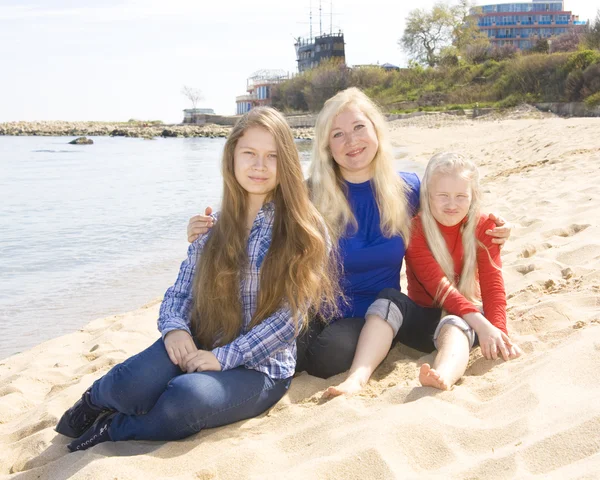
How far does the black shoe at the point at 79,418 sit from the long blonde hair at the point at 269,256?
20.8 inches

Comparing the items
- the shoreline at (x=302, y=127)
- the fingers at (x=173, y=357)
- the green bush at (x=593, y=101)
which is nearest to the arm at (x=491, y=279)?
the fingers at (x=173, y=357)

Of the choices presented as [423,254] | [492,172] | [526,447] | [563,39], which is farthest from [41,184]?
[563,39]

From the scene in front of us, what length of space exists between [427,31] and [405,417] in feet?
175

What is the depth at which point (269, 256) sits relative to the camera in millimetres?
2818

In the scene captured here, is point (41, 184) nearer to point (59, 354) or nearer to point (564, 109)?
point (59, 354)

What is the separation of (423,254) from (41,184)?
681 inches

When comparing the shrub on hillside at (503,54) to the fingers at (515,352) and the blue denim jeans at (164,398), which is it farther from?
the blue denim jeans at (164,398)

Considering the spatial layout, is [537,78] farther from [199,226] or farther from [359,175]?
[199,226]

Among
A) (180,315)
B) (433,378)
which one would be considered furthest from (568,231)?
(180,315)

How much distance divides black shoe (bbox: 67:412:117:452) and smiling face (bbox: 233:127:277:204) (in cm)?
115

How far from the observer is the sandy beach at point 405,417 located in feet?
6.38

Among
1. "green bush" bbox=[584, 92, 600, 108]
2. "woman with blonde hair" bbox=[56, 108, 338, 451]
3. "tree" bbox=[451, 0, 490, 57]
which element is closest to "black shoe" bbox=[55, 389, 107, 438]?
"woman with blonde hair" bbox=[56, 108, 338, 451]

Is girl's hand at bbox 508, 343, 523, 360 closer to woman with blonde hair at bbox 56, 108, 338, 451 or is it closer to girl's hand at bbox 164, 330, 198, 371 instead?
woman with blonde hair at bbox 56, 108, 338, 451

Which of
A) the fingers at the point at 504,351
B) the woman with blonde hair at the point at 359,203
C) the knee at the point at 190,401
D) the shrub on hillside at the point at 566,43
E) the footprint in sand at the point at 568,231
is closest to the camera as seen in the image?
the knee at the point at 190,401
